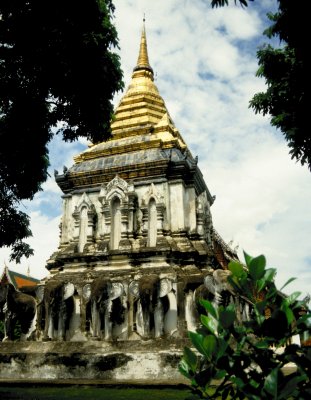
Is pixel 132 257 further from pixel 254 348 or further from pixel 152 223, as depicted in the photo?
pixel 254 348

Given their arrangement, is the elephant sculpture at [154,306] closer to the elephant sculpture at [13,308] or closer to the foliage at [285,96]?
the elephant sculpture at [13,308]

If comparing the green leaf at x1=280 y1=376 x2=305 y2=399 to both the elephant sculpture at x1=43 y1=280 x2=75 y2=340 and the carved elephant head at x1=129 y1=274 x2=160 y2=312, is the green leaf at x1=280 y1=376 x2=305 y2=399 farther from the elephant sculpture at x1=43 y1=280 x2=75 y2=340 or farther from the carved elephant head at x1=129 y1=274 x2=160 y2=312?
the elephant sculpture at x1=43 y1=280 x2=75 y2=340

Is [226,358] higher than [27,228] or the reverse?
the reverse

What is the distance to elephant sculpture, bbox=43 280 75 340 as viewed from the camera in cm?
1221

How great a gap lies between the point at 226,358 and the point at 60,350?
32.4 feet

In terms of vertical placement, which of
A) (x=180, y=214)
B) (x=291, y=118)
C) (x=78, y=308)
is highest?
(x=291, y=118)

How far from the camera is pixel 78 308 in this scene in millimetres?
13438

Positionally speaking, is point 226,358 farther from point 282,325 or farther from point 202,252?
point 202,252

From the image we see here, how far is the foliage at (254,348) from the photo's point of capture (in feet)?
5.61

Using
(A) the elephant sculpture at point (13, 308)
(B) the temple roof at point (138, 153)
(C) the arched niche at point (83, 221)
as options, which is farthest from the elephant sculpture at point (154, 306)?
(B) the temple roof at point (138, 153)

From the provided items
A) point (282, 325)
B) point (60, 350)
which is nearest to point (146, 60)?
point (60, 350)

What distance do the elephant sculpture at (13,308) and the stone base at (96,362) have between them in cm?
126

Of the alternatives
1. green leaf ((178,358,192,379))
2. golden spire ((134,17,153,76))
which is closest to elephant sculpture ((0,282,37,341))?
green leaf ((178,358,192,379))

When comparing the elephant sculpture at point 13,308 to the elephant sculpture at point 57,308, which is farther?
the elephant sculpture at point 57,308
